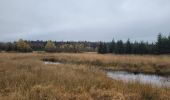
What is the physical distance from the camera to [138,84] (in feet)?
30.8

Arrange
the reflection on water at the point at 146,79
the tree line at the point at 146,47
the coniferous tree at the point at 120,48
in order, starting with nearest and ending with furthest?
1. the reflection on water at the point at 146,79
2. the tree line at the point at 146,47
3. the coniferous tree at the point at 120,48

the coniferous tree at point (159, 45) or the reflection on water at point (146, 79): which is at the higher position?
the coniferous tree at point (159, 45)

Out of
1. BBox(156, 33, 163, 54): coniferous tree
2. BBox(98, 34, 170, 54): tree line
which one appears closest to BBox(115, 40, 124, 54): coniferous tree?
BBox(98, 34, 170, 54): tree line

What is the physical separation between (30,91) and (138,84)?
3950mm

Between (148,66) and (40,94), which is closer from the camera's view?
(40,94)

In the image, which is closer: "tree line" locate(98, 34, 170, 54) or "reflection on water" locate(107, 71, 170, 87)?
"reflection on water" locate(107, 71, 170, 87)

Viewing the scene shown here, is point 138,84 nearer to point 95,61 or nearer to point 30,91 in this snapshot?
point 30,91

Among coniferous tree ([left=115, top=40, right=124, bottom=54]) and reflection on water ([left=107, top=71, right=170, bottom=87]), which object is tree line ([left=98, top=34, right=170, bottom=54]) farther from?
reflection on water ([left=107, top=71, right=170, bottom=87])

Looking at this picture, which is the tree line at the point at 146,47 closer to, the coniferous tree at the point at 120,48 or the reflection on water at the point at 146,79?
the coniferous tree at the point at 120,48

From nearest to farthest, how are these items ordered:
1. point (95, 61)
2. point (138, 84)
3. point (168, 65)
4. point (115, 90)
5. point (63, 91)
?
point (63, 91), point (115, 90), point (138, 84), point (168, 65), point (95, 61)

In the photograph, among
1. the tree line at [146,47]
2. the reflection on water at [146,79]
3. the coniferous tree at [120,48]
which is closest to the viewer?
the reflection on water at [146,79]

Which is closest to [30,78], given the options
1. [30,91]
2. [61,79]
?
[61,79]

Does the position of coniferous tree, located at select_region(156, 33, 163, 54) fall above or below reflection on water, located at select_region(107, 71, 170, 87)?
above

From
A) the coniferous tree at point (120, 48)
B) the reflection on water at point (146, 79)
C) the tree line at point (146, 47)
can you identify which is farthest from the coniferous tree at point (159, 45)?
the reflection on water at point (146, 79)
